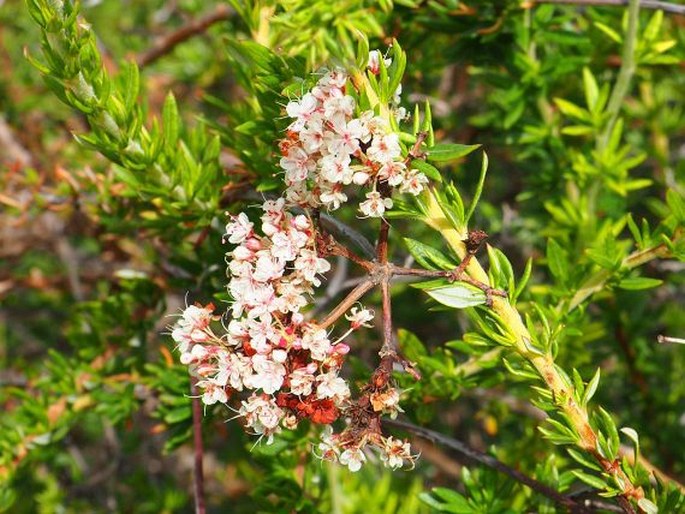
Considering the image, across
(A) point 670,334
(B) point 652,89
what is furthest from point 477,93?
(A) point 670,334

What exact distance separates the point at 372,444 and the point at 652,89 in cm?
158

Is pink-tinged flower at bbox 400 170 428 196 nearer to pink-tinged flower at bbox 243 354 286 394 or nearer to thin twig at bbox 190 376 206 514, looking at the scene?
pink-tinged flower at bbox 243 354 286 394

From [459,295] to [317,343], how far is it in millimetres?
192

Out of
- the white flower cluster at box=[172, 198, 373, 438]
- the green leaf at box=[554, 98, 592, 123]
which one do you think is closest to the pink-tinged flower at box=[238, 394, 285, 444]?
the white flower cluster at box=[172, 198, 373, 438]

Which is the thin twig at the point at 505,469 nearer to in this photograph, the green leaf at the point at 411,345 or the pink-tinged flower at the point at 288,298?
the green leaf at the point at 411,345

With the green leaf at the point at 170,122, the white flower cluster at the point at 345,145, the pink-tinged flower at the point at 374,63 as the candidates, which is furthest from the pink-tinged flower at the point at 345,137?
the green leaf at the point at 170,122

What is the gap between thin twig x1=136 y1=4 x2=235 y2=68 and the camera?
196cm

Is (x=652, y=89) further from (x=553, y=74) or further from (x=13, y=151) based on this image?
(x=13, y=151)

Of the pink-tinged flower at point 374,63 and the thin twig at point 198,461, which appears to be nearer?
the pink-tinged flower at point 374,63

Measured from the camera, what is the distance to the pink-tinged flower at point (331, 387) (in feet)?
3.23

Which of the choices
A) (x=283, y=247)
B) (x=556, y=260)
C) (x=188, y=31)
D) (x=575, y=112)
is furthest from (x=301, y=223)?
(x=188, y=31)

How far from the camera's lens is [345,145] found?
3.11 ft

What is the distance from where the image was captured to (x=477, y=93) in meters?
2.57

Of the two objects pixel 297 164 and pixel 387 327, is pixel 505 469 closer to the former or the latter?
pixel 387 327
